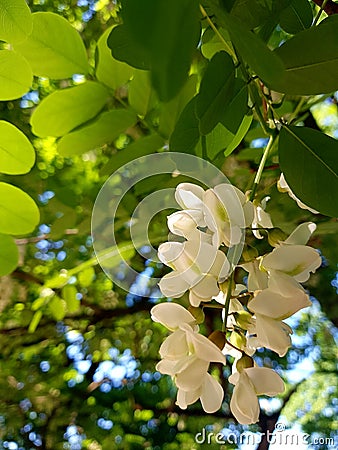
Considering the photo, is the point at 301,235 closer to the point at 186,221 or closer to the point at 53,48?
the point at 186,221

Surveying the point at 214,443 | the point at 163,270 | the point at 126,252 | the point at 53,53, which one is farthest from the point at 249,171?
the point at 214,443

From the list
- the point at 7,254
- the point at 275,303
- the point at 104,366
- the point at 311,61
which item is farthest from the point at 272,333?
the point at 104,366

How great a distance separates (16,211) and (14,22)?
13 cm

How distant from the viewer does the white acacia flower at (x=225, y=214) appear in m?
0.28

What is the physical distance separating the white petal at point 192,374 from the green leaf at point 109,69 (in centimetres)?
24

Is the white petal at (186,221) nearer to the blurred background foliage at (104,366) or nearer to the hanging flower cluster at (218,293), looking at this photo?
the hanging flower cluster at (218,293)

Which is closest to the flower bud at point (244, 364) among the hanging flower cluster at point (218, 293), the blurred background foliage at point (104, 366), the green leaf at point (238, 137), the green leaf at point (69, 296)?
the hanging flower cluster at point (218, 293)

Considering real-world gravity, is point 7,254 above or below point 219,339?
below

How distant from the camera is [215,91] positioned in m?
0.26

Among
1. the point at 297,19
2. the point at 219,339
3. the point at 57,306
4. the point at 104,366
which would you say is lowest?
the point at 104,366

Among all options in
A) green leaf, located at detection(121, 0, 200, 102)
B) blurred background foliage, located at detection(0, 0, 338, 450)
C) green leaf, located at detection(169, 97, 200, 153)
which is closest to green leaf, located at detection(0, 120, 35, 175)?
green leaf, located at detection(169, 97, 200, 153)

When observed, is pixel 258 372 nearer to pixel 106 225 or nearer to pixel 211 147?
pixel 211 147

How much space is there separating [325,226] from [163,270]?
1.69 feet

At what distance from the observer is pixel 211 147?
1.03ft
